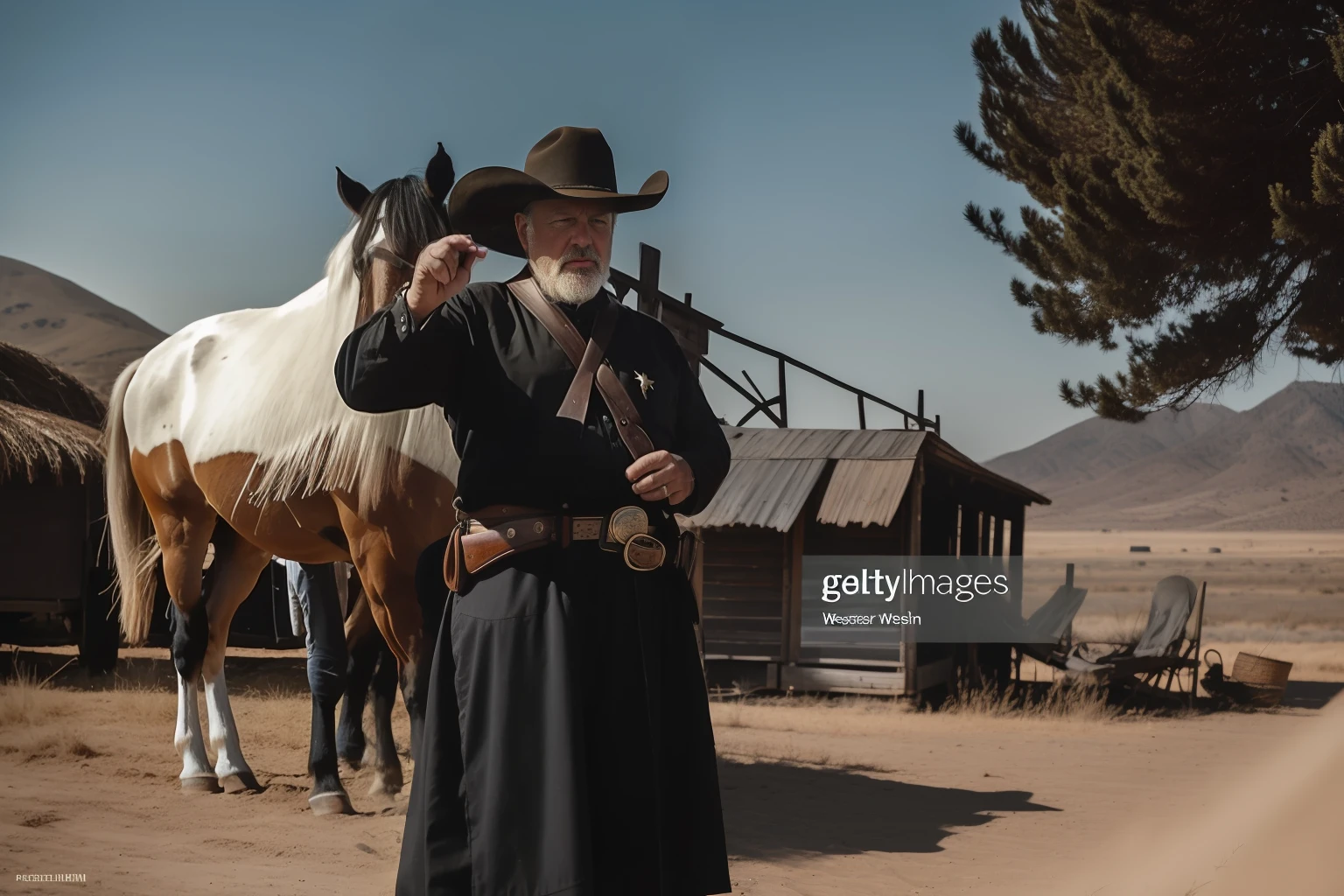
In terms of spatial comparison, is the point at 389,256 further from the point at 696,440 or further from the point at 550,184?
the point at 696,440

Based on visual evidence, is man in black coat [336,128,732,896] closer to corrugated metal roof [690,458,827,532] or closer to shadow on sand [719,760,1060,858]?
shadow on sand [719,760,1060,858]

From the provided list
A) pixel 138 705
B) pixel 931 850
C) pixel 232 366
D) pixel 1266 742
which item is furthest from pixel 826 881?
pixel 1266 742

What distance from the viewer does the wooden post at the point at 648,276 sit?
954cm

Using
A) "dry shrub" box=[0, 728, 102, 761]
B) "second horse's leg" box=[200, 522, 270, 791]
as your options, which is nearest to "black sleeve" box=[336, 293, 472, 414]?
"second horse's leg" box=[200, 522, 270, 791]

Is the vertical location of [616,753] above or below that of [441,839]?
above

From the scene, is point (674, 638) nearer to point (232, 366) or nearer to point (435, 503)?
point (435, 503)

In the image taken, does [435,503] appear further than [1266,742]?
No

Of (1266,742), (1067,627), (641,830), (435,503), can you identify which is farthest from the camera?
(1067,627)

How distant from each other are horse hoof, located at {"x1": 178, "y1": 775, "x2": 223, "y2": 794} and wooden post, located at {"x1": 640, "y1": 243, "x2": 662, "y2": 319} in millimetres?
5193

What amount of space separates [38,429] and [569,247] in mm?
9118

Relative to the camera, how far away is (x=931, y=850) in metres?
5.40

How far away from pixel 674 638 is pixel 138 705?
7031 mm

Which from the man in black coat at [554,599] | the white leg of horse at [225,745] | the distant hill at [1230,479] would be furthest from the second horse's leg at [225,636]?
the distant hill at [1230,479]

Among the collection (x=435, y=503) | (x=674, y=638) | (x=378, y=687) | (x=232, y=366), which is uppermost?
(x=232, y=366)
